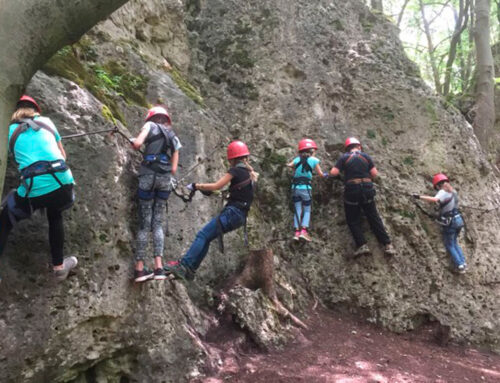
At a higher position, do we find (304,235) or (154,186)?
(154,186)

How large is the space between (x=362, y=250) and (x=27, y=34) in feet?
22.7

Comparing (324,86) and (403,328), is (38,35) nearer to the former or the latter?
(403,328)

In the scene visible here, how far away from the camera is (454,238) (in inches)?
328

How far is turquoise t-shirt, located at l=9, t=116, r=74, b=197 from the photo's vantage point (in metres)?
3.83

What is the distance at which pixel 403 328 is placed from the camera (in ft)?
24.5

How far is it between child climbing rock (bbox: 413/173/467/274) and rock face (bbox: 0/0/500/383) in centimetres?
24

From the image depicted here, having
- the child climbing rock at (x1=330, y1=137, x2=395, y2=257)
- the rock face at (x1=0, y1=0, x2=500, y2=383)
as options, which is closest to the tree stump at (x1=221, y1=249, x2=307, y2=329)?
the rock face at (x1=0, y1=0, x2=500, y2=383)

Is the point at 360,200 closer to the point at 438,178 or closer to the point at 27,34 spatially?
the point at 438,178

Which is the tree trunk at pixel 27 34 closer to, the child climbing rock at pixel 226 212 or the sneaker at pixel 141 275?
the sneaker at pixel 141 275

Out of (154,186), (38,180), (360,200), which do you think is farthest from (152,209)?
(360,200)

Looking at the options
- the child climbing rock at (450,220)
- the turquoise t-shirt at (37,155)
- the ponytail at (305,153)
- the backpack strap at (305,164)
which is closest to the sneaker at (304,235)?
the backpack strap at (305,164)

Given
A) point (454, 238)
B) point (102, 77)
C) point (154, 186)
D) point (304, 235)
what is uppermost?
point (102, 77)

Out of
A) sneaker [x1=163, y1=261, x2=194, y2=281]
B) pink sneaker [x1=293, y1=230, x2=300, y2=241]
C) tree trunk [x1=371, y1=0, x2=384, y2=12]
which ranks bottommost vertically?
sneaker [x1=163, y1=261, x2=194, y2=281]

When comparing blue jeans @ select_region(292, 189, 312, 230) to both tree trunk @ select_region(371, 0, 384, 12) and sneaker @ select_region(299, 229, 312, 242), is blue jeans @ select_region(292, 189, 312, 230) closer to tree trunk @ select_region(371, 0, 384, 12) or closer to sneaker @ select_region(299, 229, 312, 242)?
sneaker @ select_region(299, 229, 312, 242)
